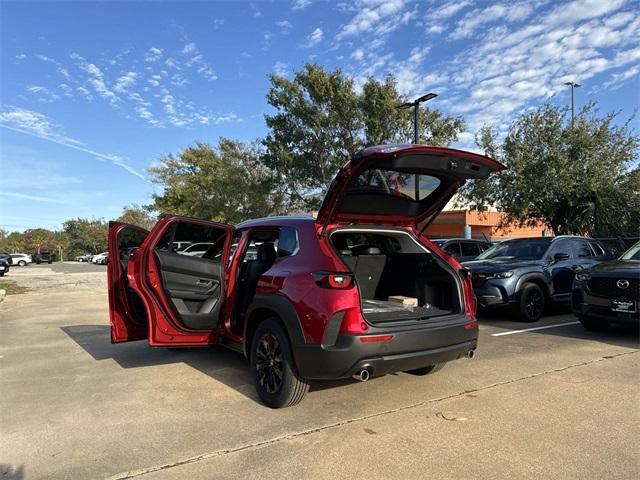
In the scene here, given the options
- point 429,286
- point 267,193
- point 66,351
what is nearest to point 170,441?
point 429,286

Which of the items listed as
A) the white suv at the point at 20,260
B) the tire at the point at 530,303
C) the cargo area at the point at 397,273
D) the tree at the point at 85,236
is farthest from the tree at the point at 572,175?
the tree at the point at 85,236

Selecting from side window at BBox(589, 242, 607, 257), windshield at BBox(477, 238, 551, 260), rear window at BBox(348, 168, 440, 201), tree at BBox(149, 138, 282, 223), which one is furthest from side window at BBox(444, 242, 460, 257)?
tree at BBox(149, 138, 282, 223)

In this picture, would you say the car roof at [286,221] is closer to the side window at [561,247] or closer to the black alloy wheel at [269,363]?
the black alloy wheel at [269,363]

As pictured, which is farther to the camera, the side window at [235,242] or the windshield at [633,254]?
the windshield at [633,254]

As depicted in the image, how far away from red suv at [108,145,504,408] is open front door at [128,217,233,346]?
0.04 feet

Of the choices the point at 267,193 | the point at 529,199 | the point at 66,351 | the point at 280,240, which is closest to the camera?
the point at 280,240

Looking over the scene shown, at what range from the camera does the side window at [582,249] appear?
9750 millimetres

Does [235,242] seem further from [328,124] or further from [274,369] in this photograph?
[328,124]

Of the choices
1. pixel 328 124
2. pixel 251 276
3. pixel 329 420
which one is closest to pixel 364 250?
pixel 251 276

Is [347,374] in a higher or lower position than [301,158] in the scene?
lower

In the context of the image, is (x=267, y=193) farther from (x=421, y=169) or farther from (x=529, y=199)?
(x=421, y=169)

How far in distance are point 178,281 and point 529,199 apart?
15283 mm

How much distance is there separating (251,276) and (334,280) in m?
1.63

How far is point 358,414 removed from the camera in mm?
4148
